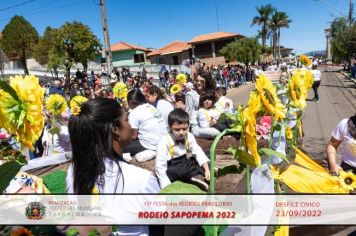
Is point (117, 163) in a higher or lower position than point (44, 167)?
higher

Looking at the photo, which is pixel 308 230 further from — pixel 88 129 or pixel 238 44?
pixel 238 44

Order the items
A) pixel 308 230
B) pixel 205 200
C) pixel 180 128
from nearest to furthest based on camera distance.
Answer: pixel 205 200
pixel 308 230
pixel 180 128

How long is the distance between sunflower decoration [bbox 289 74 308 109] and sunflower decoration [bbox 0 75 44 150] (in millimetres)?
1479

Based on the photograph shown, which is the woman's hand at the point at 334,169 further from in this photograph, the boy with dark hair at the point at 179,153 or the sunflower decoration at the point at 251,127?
the sunflower decoration at the point at 251,127

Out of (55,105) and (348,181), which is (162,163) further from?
(348,181)

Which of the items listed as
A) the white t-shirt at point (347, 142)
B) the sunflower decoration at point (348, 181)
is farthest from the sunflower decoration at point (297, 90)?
the white t-shirt at point (347, 142)

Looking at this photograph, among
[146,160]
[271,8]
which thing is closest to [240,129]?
[146,160]

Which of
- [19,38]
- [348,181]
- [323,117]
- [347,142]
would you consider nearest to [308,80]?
[348,181]

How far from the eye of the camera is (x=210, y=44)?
52688 millimetres

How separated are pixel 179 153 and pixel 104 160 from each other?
7.17 feet

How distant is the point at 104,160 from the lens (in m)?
1.65

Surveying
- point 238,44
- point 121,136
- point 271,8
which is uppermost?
point 271,8

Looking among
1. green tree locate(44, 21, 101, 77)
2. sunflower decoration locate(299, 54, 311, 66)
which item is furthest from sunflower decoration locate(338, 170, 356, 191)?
green tree locate(44, 21, 101, 77)

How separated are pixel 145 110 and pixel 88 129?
139 inches
